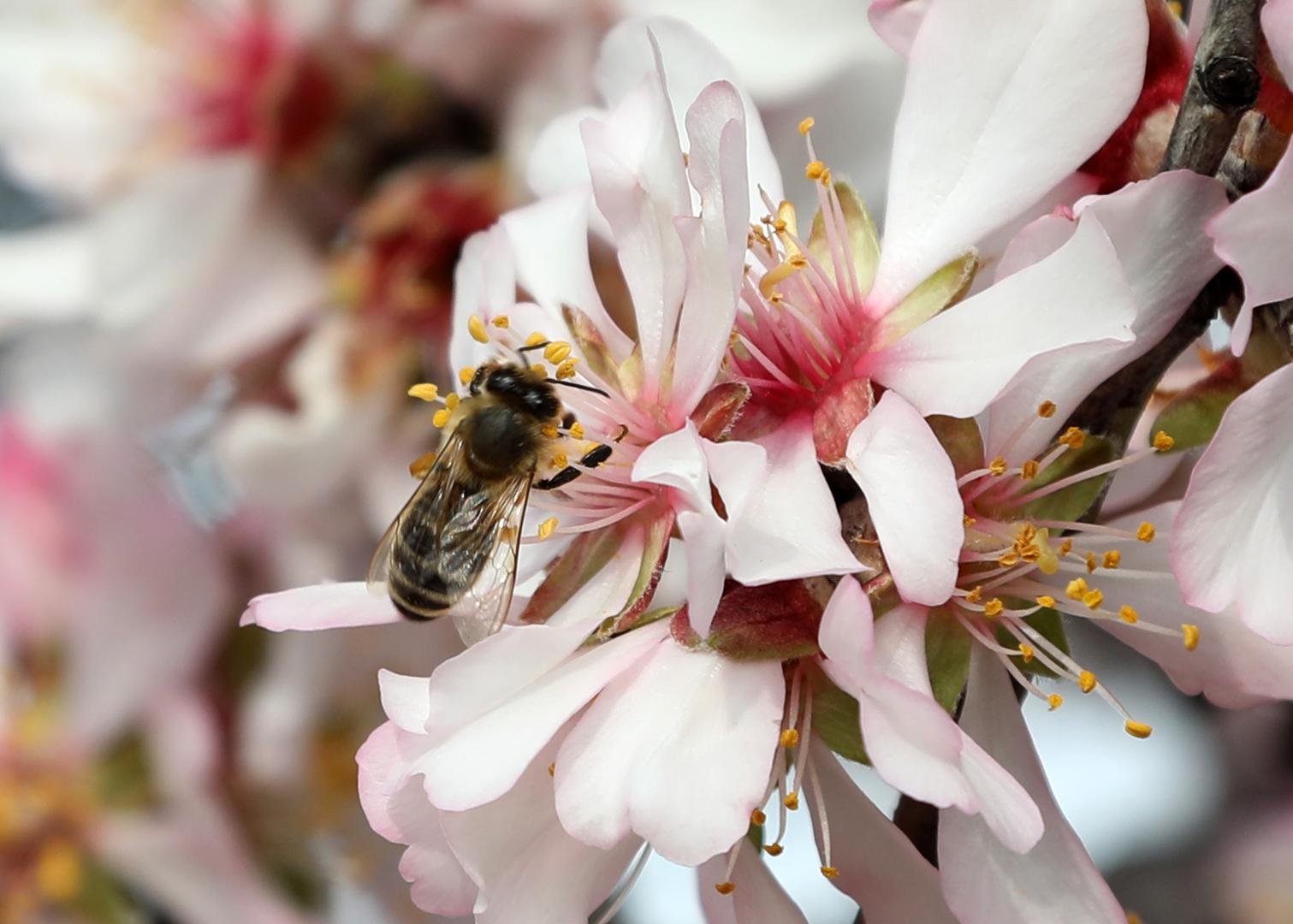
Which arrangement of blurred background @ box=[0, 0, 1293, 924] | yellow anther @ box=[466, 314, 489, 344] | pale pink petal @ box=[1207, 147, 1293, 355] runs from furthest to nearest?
blurred background @ box=[0, 0, 1293, 924]
yellow anther @ box=[466, 314, 489, 344]
pale pink petal @ box=[1207, 147, 1293, 355]

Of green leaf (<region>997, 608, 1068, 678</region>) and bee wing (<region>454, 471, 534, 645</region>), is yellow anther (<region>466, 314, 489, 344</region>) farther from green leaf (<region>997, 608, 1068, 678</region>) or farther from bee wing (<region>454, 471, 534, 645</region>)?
green leaf (<region>997, 608, 1068, 678</region>)

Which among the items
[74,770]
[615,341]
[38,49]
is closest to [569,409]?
[615,341]

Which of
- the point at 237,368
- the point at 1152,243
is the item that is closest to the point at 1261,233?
the point at 1152,243

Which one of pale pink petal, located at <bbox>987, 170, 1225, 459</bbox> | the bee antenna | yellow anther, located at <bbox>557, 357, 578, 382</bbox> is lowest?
the bee antenna

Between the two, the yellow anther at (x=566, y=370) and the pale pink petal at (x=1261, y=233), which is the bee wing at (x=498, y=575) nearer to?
the yellow anther at (x=566, y=370)

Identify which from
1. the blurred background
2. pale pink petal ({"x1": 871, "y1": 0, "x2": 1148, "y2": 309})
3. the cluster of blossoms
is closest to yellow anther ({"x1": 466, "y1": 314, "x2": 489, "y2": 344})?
the cluster of blossoms

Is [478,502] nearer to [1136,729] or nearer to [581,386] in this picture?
[581,386]
